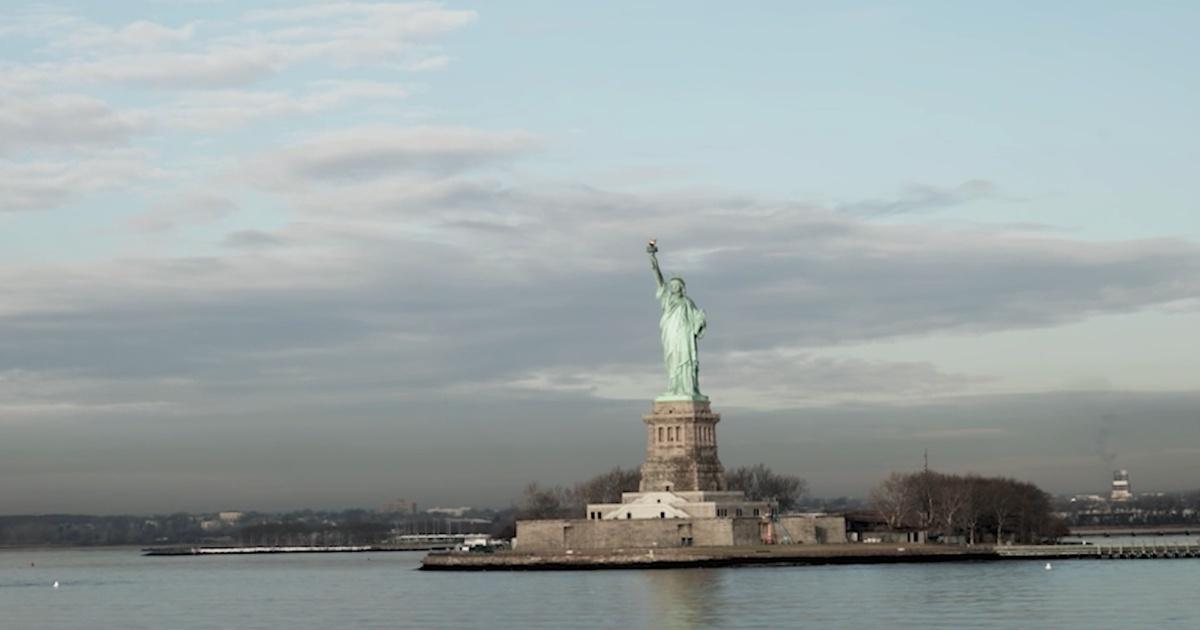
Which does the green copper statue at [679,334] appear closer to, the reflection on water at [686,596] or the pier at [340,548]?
the reflection on water at [686,596]

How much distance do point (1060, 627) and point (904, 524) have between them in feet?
156

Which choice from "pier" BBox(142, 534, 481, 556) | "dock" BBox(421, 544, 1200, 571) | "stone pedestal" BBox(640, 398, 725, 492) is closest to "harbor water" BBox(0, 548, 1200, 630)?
"dock" BBox(421, 544, 1200, 571)

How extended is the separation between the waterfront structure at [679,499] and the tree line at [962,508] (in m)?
9.77

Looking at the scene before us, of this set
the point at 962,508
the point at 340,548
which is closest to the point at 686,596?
the point at 962,508

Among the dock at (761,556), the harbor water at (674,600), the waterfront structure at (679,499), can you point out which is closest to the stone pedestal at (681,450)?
the waterfront structure at (679,499)

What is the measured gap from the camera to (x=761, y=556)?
70.2 metres

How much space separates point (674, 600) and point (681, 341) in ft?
88.4

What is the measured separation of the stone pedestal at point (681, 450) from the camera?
7550 centimetres

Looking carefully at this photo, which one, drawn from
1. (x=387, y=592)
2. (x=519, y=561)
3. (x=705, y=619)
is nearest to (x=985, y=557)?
(x=519, y=561)

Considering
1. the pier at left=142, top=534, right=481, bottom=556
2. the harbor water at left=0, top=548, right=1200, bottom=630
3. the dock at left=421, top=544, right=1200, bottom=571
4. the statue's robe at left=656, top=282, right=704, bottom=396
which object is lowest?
the harbor water at left=0, top=548, right=1200, bottom=630

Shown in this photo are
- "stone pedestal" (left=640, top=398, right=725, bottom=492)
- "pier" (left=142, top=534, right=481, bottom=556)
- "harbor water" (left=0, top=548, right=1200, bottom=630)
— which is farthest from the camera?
"pier" (left=142, top=534, right=481, bottom=556)

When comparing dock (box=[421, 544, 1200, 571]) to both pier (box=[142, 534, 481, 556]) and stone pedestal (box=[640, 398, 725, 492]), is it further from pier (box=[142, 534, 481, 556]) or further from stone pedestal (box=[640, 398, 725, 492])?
pier (box=[142, 534, 481, 556])

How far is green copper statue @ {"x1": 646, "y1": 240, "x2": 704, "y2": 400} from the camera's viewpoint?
253 ft

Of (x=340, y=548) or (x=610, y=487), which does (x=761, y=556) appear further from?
(x=340, y=548)
